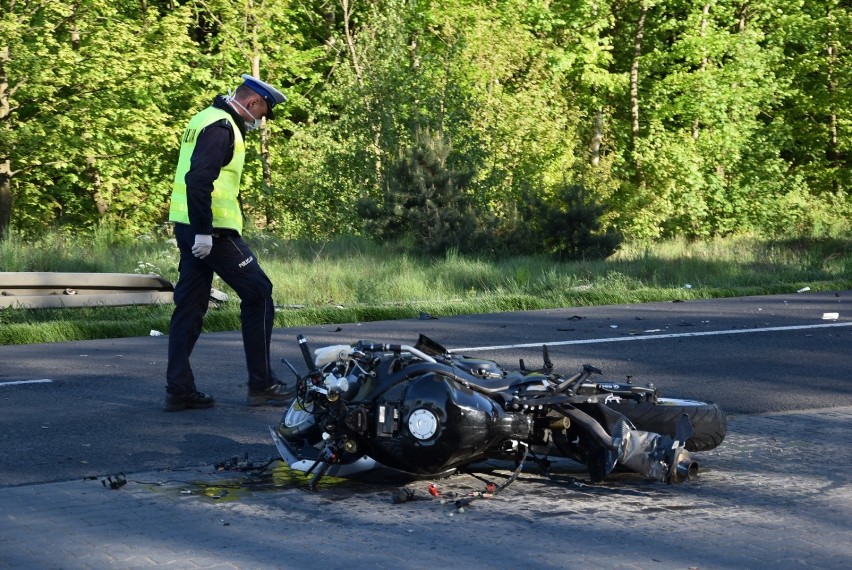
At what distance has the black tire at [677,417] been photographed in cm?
623

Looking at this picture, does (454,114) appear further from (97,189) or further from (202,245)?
(202,245)

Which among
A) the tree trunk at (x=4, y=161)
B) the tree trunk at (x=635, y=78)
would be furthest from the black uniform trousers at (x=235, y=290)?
the tree trunk at (x=635, y=78)

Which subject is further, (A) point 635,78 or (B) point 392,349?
(A) point 635,78

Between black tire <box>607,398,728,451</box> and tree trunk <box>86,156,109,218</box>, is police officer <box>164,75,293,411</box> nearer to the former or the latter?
black tire <box>607,398,728,451</box>

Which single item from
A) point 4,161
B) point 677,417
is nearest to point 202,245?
point 677,417

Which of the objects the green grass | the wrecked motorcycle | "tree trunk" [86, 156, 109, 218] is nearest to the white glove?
the wrecked motorcycle

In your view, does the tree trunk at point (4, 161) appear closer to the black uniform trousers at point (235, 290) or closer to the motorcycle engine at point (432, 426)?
the black uniform trousers at point (235, 290)

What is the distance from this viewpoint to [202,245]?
7.93 metres

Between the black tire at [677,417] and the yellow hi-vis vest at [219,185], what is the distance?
308 cm

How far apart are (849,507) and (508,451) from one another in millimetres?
1585

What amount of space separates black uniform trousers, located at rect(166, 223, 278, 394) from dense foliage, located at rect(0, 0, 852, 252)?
12.4 metres

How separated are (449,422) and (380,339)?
6103 millimetres

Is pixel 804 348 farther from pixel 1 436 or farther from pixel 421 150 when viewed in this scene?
pixel 421 150

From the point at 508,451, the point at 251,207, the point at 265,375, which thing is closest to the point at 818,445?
the point at 508,451
